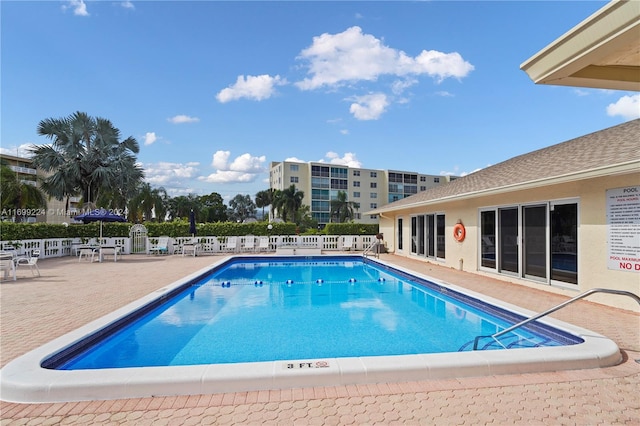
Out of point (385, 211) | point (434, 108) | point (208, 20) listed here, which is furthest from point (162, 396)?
point (434, 108)

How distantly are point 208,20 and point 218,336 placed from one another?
1163 centimetres

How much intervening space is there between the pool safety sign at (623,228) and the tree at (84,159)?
22.8 m

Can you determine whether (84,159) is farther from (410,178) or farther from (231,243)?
(410,178)

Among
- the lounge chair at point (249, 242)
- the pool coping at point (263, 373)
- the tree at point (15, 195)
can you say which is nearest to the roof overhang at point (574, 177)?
the pool coping at point (263, 373)

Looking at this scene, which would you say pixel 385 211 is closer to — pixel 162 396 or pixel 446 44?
pixel 446 44

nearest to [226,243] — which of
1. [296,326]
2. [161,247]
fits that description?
[161,247]

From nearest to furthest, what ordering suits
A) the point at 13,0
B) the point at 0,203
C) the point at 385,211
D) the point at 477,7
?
the point at 13,0, the point at 477,7, the point at 385,211, the point at 0,203

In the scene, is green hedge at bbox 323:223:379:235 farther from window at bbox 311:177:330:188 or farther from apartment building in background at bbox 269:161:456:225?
window at bbox 311:177:330:188

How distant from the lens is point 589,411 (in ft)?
9.54

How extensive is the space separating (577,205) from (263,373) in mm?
7429

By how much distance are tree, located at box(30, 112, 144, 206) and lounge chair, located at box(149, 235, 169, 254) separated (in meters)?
5.48

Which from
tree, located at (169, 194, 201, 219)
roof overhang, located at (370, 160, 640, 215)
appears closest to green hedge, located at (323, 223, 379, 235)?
roof overhang, located at (370, 160, 640, 215)

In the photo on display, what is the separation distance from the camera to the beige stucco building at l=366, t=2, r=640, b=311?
2354 mm

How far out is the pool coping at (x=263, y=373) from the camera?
124 inches
